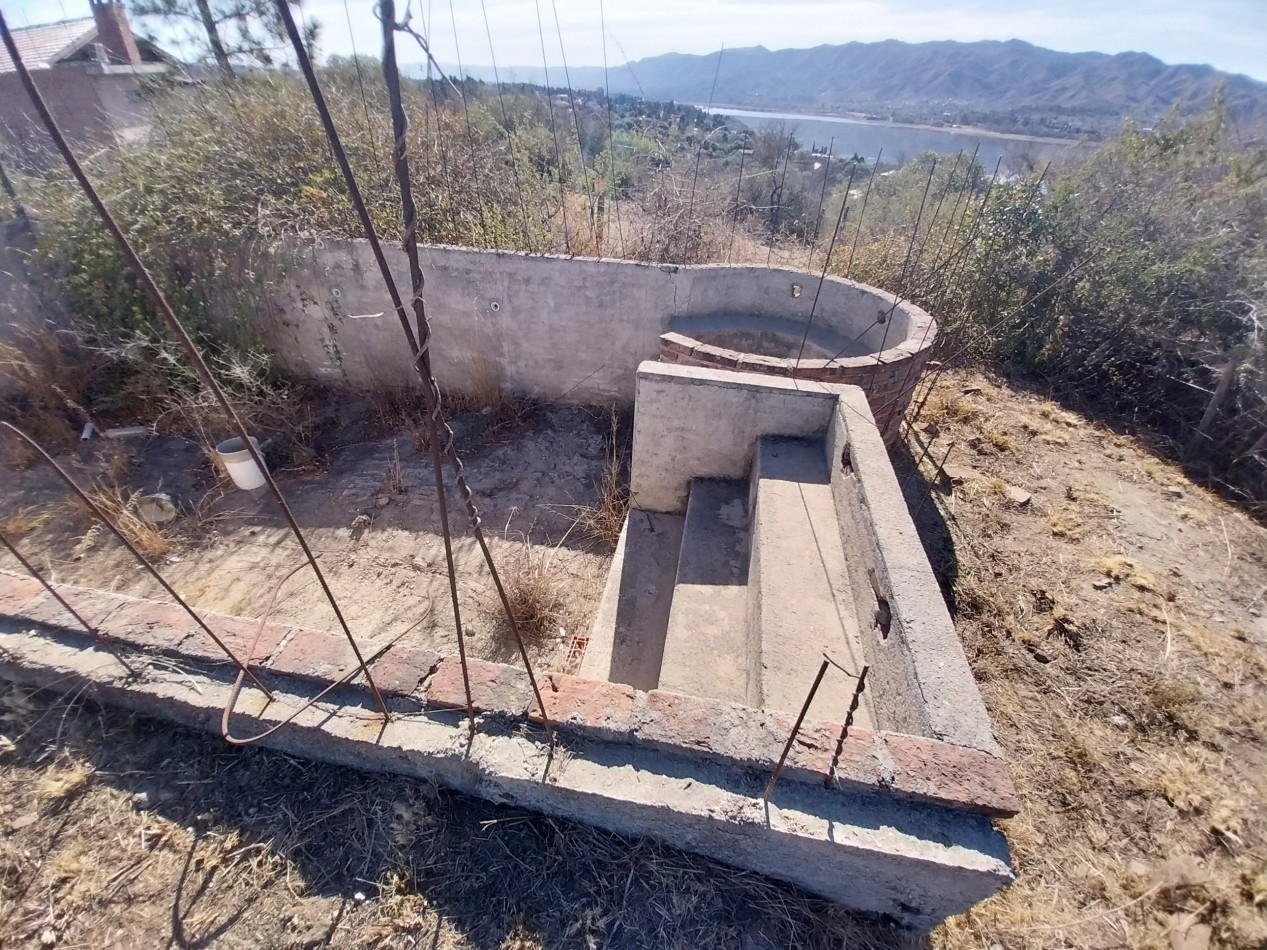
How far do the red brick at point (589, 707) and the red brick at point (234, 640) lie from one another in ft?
2.98

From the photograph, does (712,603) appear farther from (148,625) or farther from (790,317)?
(790,317)

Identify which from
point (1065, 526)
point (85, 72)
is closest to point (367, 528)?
point (1065, 526)

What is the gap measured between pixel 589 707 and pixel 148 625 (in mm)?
1528

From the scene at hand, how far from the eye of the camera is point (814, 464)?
9.96 feet

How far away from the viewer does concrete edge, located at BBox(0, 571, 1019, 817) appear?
144 cm

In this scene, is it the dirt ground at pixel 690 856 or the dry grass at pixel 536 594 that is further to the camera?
the dry grass at pixel 536 594

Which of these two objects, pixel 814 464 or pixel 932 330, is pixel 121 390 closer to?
pixel 814 464

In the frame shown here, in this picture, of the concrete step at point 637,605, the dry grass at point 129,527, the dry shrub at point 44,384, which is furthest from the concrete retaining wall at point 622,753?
the dry shrub at point 44,384

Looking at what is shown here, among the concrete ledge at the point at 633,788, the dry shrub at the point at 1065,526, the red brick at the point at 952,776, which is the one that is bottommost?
the dry shrub at the point at 1065,526

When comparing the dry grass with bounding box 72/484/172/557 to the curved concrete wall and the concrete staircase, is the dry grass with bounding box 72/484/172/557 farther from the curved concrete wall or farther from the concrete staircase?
the concrete staircase

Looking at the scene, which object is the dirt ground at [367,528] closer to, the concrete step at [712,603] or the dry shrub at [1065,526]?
the concrete step at [712,603]

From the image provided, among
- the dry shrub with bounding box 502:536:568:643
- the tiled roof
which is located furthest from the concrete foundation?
the tiled roof

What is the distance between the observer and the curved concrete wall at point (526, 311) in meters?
4.75

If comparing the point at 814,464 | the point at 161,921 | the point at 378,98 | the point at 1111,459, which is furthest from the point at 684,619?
the point at 378,98
